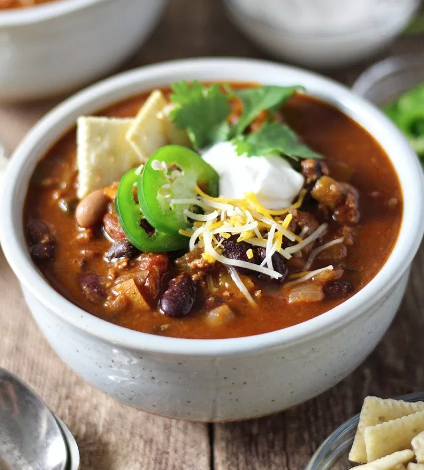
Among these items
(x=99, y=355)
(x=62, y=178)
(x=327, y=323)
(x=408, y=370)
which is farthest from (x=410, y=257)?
(x=62, y=178)

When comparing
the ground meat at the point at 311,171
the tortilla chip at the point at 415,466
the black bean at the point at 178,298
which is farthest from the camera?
the ground meat at the point at 311,171

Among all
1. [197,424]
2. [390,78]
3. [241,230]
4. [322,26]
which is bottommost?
[197,424]

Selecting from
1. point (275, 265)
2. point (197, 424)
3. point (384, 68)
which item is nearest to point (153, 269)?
point (275, 265)

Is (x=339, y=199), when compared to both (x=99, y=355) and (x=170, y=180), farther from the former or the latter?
(x=99, y=355)

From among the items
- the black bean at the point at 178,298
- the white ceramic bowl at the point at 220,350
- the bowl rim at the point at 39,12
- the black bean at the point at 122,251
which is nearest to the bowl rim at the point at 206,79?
the white ceramic bowl at the point at 220,350

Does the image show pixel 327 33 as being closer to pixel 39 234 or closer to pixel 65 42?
pixel 65 42

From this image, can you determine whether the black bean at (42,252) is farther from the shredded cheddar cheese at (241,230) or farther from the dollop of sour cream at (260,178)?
the dollop of sour cream at (260,178)

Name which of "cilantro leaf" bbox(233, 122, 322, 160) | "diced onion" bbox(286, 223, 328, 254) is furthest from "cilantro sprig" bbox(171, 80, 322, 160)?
"diced onion" bbox(286, 223, 328, 254)
